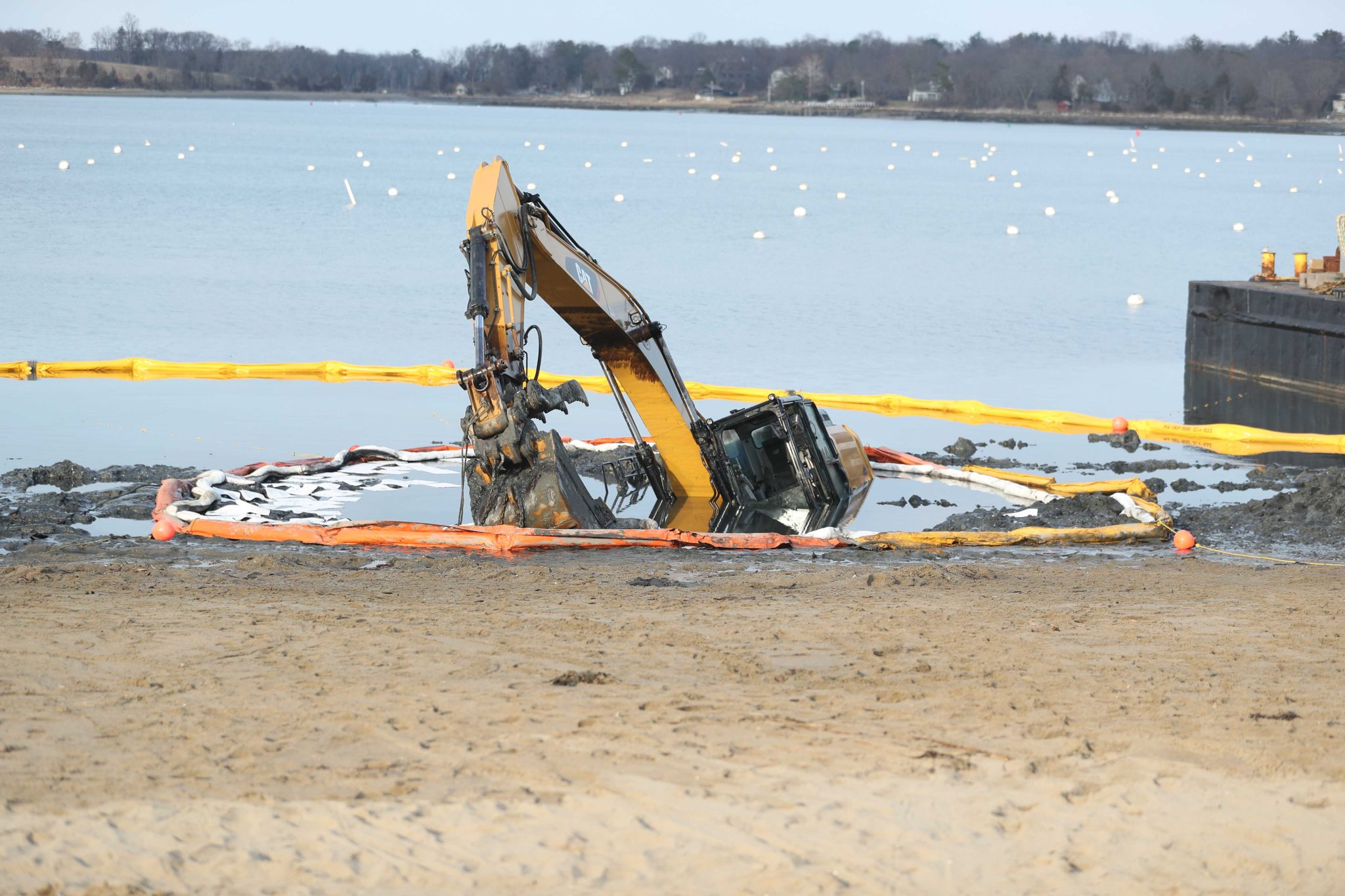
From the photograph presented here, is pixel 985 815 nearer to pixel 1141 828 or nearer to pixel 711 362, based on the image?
pixel 1141 828

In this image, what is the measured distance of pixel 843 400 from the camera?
797 inches

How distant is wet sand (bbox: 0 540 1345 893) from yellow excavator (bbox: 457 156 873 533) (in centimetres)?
231

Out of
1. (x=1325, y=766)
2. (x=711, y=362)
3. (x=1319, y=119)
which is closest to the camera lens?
(x=1325, y=766)

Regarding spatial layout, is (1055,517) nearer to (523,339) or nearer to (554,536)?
(554,536)

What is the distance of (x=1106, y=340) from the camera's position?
1192 inches

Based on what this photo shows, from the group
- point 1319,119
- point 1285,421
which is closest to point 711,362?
point 1285,421

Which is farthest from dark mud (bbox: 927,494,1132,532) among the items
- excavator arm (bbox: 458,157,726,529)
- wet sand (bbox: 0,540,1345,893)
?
wet sand (bbox: 0,540,1345,893)

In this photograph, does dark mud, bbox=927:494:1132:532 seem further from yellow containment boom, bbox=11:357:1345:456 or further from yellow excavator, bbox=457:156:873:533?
yellow containment boom, bbox=11:357:1345:456

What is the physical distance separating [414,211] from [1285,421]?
3910 cm

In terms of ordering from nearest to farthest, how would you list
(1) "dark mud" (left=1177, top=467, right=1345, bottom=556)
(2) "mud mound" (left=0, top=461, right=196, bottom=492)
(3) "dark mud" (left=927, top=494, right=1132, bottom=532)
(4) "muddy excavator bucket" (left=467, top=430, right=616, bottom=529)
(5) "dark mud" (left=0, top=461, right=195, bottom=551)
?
1. (4) "muddy excavator bucket" (left=467, top=430, right=616, bottom=529)
2. (5) "dark mud" (left=0, top=461, right=195, bottom=551)
3. (1) "dark mud" (left=1177, top=467, right=1345, bottom=556)
4. (3) "dark mud" (left=927, top=494, right=1132, bottom=532)
5. (2) "mud mound" (left=0, top=461, right=196, bottom=492)

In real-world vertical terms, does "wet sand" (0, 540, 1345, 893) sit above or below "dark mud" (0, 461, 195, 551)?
above

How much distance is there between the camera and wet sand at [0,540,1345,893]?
5.73m

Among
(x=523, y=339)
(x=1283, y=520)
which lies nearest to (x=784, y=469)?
(x=523, y=339)

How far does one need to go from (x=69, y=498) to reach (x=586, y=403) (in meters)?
5.10
